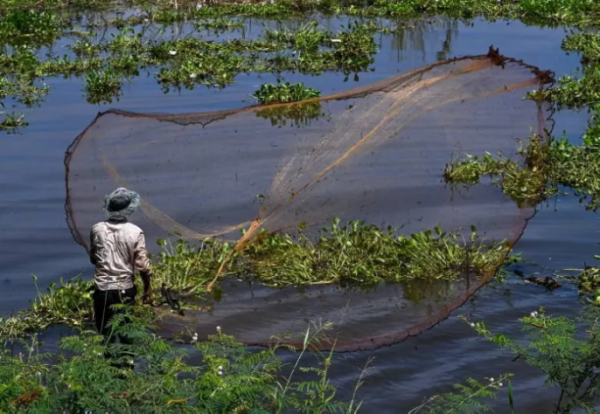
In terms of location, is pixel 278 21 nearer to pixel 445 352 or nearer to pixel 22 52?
pixel 22 52

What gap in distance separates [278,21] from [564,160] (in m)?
11.3

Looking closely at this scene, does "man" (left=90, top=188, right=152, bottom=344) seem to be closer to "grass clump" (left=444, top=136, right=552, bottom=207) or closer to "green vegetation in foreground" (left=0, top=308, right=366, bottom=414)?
"green vegetation in foreground" (left=0, top=308, right=366, bottom=414)

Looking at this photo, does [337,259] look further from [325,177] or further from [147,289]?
[147,289]

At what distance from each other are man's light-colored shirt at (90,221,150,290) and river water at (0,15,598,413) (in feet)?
5.71

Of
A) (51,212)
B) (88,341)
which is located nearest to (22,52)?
(51,212)

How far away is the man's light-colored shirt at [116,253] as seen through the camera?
708cm

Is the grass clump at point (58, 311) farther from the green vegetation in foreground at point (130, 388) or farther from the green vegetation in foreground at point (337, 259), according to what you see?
the green vegetation in foreground at point (130, 388)

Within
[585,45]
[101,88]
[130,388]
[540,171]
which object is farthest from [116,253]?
[585,45]

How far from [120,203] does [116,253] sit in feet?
1.12

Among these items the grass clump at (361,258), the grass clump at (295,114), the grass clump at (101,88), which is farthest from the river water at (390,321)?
the grass clump at (295,114)

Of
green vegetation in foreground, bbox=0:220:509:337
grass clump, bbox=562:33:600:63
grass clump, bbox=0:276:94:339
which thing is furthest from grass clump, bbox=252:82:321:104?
grass clump, bbox=0:276:94:339

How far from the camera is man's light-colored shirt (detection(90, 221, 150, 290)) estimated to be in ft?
23.2

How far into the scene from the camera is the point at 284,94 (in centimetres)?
1484

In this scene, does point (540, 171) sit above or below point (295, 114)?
below
